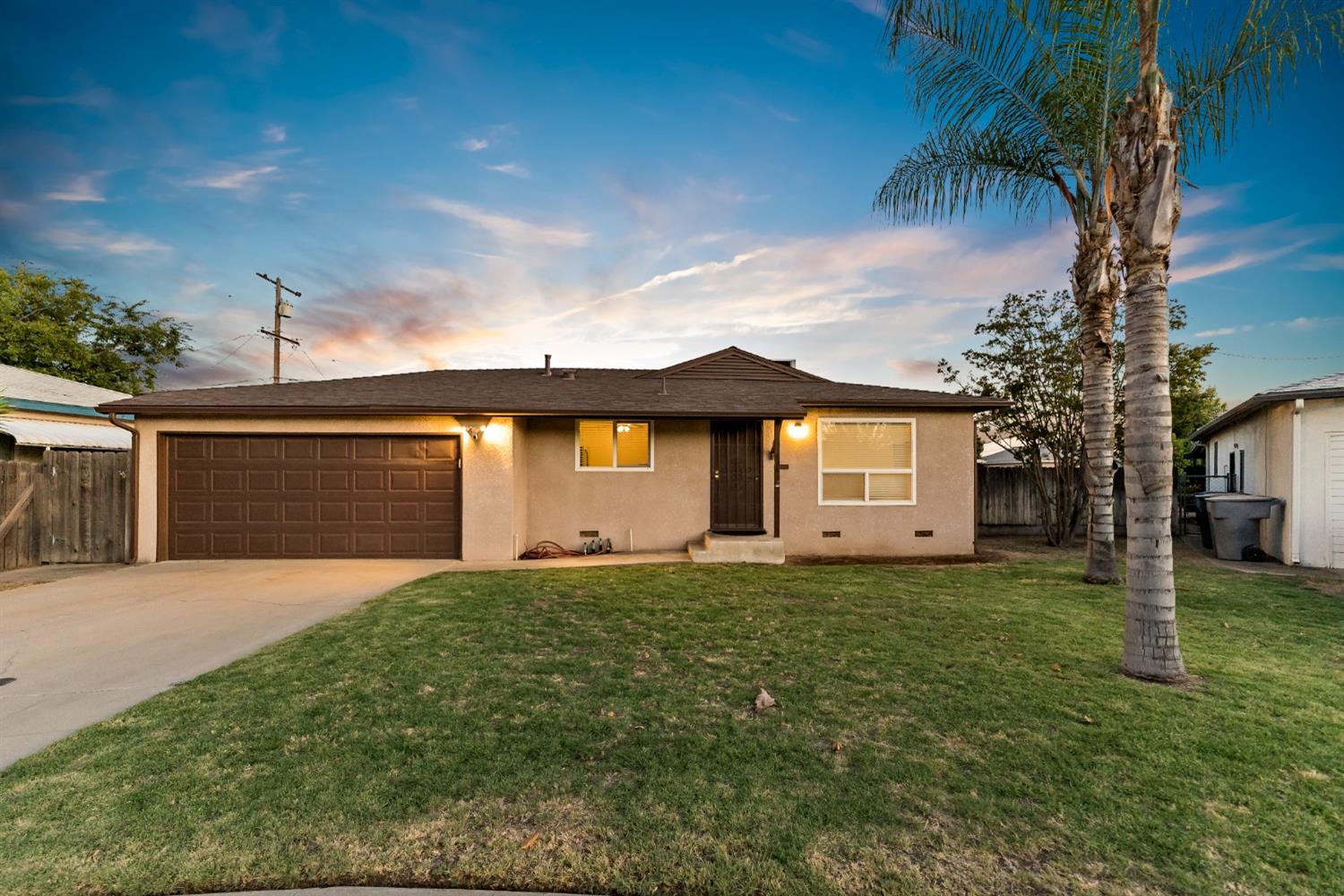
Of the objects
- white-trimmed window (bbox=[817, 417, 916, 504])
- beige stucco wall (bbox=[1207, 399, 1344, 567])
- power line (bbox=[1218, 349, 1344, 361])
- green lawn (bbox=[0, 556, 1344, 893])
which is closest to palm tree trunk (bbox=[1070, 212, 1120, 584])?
green lawn (bbox=[0, 556, 1344, 893])

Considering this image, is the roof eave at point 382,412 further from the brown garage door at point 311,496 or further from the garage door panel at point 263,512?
the garage door panel at point 263,512

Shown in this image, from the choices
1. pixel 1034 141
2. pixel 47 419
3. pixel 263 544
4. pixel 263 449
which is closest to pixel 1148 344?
pixel 1034 141

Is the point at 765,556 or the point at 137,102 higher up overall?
the point at 137,102

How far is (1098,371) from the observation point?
7.52 meters

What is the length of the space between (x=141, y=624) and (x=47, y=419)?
10.7 meters

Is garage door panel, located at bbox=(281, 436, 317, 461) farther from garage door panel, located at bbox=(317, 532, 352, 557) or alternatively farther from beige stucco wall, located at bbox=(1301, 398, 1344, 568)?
beige stucco wall, located at bbox=(1301, 398, 1344, 568)

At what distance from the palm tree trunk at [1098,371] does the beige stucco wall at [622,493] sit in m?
5.82

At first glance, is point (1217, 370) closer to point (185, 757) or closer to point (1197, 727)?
point (1197, 727)

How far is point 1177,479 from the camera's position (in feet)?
44.4

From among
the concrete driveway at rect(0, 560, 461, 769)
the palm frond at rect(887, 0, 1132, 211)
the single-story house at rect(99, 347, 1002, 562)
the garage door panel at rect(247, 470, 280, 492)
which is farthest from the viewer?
the garage door panel at rect(247, 470, 280, 492)

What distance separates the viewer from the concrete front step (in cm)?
884

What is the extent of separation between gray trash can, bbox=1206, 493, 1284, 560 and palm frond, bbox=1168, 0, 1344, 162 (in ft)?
22.5

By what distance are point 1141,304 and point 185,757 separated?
696cm

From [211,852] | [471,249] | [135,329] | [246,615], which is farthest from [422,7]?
[135,329]
